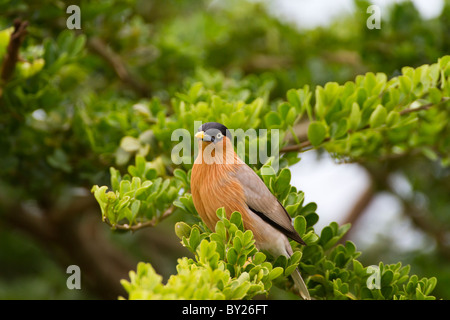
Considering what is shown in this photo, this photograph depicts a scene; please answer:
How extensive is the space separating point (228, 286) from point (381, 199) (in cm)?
548

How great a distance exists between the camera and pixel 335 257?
237cm

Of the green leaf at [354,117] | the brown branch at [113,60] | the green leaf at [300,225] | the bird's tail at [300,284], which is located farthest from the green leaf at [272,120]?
the brown branch at [113,60]

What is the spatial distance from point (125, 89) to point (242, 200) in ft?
9.74

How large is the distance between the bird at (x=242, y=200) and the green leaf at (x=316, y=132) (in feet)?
1.62

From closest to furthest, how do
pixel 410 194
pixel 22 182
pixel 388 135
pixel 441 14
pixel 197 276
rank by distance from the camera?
pixel 197 276, pixel 388 135, pixel 22 182, pixel 441 14, pixel 410 194

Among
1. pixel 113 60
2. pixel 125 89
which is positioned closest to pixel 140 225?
pixel 113 60

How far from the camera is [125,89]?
4.89 metres

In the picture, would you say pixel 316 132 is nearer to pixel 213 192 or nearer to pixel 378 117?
pixel 378 117

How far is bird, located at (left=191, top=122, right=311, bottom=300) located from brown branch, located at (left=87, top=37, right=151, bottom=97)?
2.15m

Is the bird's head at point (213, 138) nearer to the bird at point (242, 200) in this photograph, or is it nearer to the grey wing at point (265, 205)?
the bird at point (242, 200)

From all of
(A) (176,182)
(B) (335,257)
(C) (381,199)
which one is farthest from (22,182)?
(C) (381,199)

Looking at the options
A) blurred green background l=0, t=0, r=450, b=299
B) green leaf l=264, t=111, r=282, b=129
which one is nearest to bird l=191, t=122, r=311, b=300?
green leaf l=264, t=111, r=282, b=129

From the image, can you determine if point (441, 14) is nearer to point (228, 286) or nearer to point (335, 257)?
point (335, 257)

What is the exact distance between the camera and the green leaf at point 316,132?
262 cm
